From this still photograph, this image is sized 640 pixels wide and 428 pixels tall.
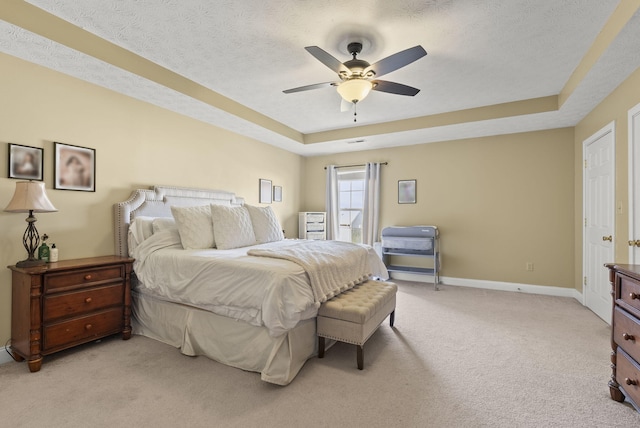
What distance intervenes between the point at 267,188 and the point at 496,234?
12.7 feet

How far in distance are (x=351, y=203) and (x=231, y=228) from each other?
3.30 metres

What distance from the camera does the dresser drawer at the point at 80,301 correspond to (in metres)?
2.39

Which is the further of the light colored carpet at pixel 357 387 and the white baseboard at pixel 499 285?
the white baseboard at pixel 499 285

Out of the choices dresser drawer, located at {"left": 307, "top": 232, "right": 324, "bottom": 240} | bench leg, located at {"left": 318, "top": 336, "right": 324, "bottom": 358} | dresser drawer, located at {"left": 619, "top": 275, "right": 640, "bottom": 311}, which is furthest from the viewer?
dresser drawer, located at {"left": 307, "top": 232, "right": 324, "bottom": 240}

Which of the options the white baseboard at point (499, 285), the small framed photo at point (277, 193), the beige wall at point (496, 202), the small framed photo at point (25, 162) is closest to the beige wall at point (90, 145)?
the small framed photo at point (25, 162)

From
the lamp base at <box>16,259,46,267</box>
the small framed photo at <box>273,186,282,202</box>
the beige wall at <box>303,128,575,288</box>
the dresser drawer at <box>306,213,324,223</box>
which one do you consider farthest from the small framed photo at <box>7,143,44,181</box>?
the beige wall at <box>303,128,575,288</box>

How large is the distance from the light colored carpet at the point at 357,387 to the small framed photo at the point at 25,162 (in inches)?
59.9

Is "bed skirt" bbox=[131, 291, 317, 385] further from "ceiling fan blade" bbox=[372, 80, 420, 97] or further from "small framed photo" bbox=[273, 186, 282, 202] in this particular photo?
"small framed photo" bbox=[273, 186, 282, 202]

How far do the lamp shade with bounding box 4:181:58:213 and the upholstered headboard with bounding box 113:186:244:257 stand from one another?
2.50 ft

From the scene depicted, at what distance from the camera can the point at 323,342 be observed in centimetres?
251

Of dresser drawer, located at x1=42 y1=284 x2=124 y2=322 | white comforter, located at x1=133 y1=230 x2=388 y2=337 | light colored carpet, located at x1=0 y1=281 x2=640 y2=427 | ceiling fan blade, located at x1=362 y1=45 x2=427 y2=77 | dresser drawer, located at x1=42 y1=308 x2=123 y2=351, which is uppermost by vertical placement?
ceiling fan blade, located at x1=362 y1=45 x2=427 y2=77

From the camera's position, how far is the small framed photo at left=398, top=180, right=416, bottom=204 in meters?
5.50

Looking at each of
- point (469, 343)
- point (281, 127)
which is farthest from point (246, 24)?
point (469, 343)

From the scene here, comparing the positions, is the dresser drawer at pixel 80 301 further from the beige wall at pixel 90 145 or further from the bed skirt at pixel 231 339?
the beige wall at pixel 90 145
